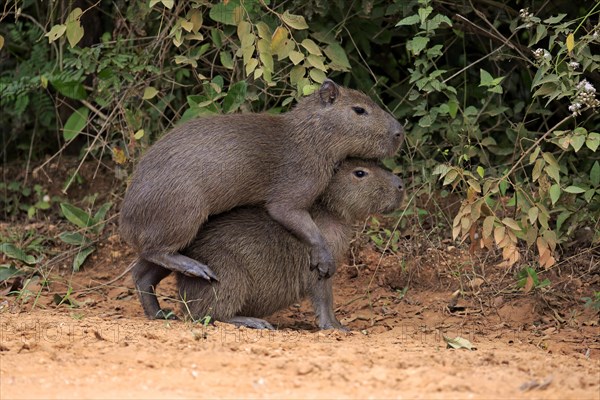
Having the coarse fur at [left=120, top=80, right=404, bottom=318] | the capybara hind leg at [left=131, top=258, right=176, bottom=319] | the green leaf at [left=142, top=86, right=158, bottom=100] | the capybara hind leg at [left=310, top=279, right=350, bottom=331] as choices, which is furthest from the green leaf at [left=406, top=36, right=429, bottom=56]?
the capybara hind leg at [left=131, top=258, right=176, bottom=319]

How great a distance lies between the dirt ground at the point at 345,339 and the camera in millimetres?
4293

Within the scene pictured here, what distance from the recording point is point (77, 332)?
17.4ft

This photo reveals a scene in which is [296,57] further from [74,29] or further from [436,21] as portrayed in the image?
[74,29]

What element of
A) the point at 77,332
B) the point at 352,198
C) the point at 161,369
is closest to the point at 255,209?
the point at 352,198

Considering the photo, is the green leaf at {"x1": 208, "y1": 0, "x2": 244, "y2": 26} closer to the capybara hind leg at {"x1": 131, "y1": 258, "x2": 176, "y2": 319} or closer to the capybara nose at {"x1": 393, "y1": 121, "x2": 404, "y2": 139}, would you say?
the capybara nose at {"x1": 393, "y1": 121, "x2": 404, "y2": 139}

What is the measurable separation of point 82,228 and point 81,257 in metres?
0.24

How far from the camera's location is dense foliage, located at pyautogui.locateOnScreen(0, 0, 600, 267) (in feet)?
22.6

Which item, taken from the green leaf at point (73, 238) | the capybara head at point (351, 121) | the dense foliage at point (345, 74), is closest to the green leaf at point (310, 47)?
the dense foliage at point (345, 74)

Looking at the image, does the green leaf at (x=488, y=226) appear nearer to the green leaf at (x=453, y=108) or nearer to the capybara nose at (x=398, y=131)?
the capybara nose at (x=398, y=131)

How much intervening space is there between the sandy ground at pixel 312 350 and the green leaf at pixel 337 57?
1.50 meters

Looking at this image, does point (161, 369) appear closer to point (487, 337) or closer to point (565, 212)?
point (487, 337)

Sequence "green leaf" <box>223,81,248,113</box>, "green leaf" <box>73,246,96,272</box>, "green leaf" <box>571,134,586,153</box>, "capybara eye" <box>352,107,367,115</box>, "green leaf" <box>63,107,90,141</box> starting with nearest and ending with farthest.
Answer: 1. "green leaf" <box>571,134,586,153</box>
2. "capybara eye" <box>352,107,367,115</box>
3. "green leaf" <box>223,81,248,113</box>
4. "green leaf" <box>73,246,96,272</box>
5. "green leaf" <box>63,107,90,141</box>

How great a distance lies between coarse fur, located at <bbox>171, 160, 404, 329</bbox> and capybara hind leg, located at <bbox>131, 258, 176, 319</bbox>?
0.75 ft

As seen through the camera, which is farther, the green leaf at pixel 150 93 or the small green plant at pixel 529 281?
the green leaf at pixel 150 93
